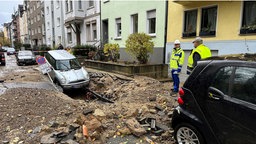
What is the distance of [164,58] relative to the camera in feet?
40.3

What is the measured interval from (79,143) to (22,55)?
20.1 m

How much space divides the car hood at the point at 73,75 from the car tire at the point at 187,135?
743cm

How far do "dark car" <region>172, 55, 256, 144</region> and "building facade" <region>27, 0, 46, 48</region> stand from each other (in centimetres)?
3994

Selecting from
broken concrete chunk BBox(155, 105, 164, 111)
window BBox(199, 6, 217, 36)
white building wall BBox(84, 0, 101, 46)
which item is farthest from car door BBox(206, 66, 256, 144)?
white building wall BBox(84, 0, 101, 46)

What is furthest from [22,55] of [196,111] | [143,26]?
[196,111]

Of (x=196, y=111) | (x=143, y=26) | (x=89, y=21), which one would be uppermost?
(x=89, y=21)

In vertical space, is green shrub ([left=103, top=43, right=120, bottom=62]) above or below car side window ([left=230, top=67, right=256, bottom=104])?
above

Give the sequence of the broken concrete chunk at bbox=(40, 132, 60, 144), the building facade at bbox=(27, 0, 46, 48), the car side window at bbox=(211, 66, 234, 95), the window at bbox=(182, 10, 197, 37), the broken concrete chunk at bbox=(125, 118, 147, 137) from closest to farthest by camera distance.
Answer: the car side window at bbox=(211, 66, 234, 95) → the broken concrete chunk at bbox=(40, 132, 60, 144) → the broken concrete chunk at bbox=(125, 118, 147, 137) → the window at bbox=(182, 10, 197, 37) → the building facade at bbox=(27, 0, 46, 48)

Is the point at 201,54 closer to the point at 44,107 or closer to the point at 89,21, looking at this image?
the point at 44,107

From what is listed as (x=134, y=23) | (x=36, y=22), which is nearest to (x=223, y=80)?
(x=134, y=23)

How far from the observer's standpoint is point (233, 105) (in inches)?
111

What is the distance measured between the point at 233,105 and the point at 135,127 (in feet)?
6.98

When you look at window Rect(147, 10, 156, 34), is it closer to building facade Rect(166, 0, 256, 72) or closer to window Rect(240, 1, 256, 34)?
building facade Rect(166, 0, 256, 72)

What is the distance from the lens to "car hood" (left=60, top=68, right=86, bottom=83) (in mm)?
10087
